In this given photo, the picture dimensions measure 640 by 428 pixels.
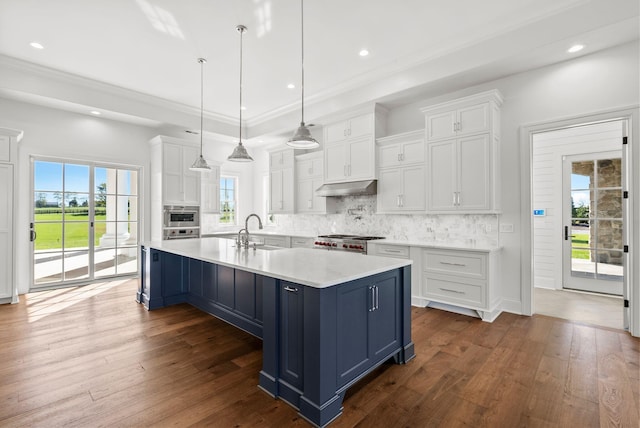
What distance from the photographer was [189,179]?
6227 millimetres

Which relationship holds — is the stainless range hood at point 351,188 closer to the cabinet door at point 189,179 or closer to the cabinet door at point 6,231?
the cabinet door at point 189,179

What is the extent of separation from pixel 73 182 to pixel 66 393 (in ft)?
14.4

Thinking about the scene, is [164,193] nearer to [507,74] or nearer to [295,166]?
[295,166]

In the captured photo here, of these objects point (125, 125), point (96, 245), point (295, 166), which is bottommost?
point (96, 245)

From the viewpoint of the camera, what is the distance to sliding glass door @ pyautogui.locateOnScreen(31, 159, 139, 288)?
200 inches

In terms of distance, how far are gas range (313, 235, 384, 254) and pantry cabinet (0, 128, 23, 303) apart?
4.35m

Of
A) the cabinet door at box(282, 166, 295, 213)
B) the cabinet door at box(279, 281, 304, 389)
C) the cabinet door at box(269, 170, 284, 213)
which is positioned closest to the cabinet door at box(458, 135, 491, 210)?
the cabinet door at box(279, 281, 304, 389)

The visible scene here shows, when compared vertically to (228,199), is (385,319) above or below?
below

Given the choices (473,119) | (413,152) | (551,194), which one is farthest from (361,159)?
(551,194)

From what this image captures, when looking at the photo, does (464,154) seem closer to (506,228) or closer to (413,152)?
(413,152)

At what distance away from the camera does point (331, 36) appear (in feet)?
12.0

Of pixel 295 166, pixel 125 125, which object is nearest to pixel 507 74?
pixel 295 166

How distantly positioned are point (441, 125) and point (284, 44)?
89.3 inches

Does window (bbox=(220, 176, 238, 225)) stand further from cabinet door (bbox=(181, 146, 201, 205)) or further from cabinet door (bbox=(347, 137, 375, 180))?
cabinet door (bbox=(347, 137, 375, 180))
